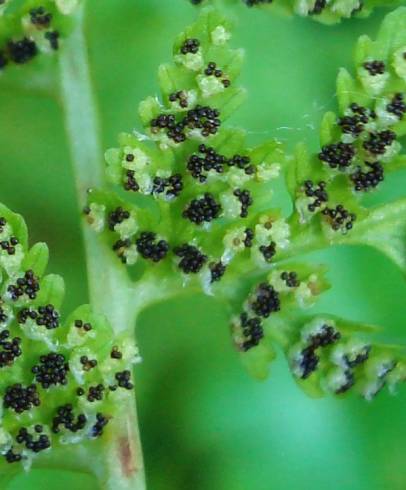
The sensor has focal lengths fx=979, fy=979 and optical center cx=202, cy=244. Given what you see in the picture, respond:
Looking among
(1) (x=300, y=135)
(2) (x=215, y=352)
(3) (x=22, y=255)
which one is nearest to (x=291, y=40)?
(1) (x=300, y=135)

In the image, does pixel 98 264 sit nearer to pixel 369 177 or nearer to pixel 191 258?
pixel 191 258

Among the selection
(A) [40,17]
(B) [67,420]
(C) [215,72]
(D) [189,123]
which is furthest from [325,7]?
(B) [67,420]

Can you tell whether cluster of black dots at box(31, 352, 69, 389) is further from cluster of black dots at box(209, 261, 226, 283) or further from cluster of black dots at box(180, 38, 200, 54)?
cluster of black dots at box(180, 38, 200, 54)

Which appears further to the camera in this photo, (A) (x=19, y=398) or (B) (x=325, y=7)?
(B) (x=325, y=7)

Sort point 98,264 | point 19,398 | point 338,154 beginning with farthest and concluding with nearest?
point 98,264 < point 338,154 < point 19,398

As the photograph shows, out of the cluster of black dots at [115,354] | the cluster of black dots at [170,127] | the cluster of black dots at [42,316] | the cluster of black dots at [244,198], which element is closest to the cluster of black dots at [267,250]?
the cluster of black dots at [244,198]

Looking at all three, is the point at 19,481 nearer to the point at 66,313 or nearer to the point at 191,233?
the point at 66,313

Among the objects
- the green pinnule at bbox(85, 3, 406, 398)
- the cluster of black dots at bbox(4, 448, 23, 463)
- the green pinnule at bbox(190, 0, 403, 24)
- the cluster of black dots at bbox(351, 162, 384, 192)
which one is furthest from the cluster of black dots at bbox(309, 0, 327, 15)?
the cluster of black dots at bbox(4, 448, 23, 463)

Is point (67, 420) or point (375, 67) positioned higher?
point (375, 67)
